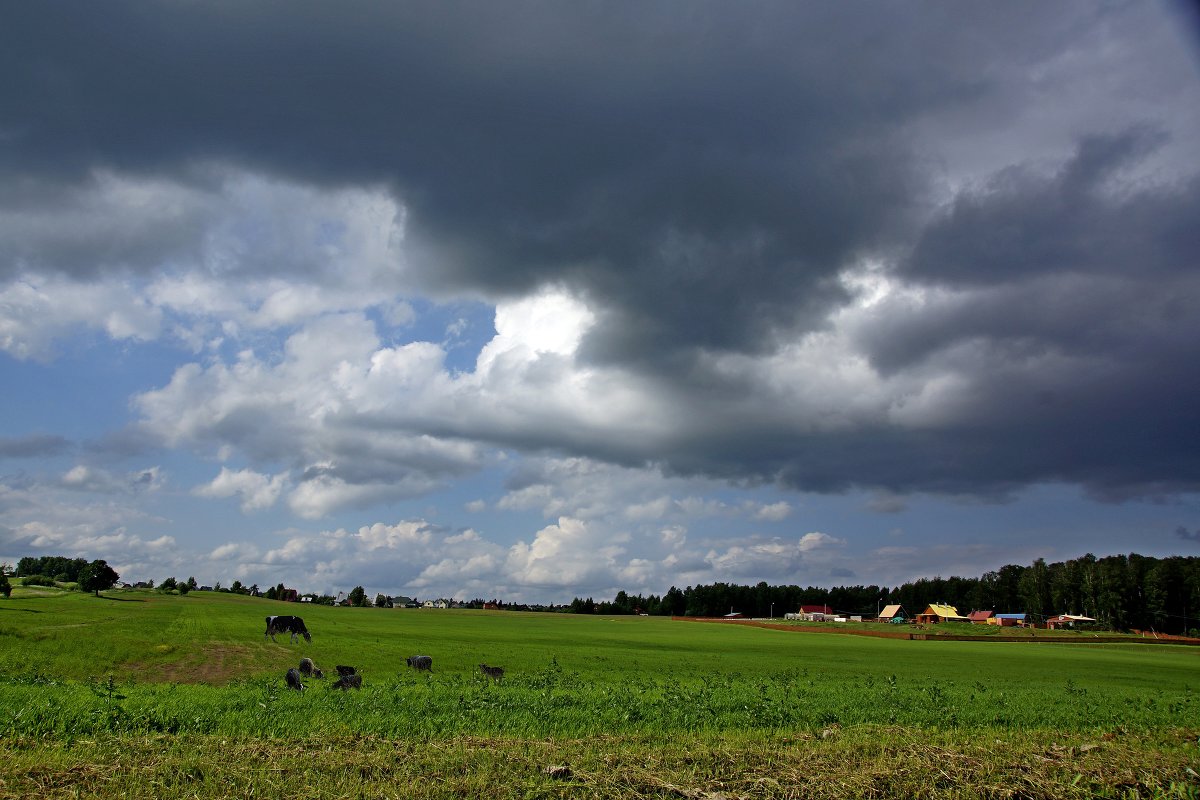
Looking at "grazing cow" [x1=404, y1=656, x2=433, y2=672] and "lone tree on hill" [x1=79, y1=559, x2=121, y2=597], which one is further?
"lone tree on hill" [x1=79, y1=559, x2=121, y2=597]

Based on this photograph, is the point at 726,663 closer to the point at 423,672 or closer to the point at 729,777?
the point at 423,672

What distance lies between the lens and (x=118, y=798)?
872 cm

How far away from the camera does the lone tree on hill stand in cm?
14325

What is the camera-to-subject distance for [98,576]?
14325 centimetres

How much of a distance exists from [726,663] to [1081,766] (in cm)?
3398

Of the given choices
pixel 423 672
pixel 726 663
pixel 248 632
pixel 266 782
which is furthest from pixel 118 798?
pixel 248 632

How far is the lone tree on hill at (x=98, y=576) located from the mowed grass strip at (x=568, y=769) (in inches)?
6382

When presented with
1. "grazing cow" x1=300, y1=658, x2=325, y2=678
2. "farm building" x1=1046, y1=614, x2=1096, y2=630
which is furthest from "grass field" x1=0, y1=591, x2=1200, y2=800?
"farm building" x1=1046, y1=614, x2=1096, y2=630

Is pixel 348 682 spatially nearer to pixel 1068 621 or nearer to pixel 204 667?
pixel 204 667

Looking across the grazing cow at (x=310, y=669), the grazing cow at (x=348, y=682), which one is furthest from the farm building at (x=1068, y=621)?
the grazing cow at (x=348, y=682)

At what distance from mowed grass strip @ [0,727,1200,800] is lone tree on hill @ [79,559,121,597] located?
162 metres

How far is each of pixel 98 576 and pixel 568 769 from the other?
552 ft

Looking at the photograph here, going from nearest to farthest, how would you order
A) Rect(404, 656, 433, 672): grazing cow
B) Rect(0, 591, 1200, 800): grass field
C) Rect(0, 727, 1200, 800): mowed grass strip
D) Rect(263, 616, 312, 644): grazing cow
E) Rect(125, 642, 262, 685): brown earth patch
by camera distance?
1. Rect(0, 727, 1200, 800): mowed grass strip
2. Rect(0, 591, 1200, 800): grass field
3. Rect(125, 642, 262, 685): brown earth patch
4. Rect(404, 656, 433, 672): grazing cow
5. Rect(263, 616, 312, 644): grazing cow

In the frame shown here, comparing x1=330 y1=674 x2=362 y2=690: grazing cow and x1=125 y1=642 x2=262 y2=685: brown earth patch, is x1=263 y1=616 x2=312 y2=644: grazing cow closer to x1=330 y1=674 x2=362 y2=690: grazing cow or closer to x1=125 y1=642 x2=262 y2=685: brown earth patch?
x1=125 y1=642 x2=262 y2=685: brown earth patch
